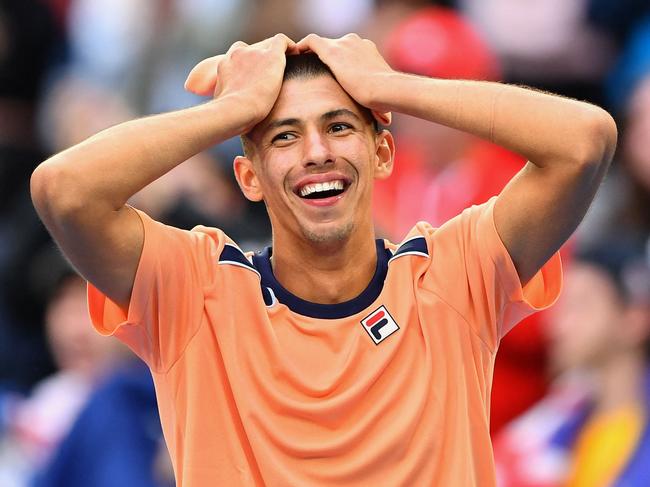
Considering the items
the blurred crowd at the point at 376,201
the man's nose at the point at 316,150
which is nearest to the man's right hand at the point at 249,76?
the man's nose at the point at 316,150

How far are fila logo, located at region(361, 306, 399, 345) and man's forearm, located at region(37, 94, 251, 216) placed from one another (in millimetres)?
547

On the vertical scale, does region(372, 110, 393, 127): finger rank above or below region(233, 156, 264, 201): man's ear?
above

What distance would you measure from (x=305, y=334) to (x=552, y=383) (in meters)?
2.48

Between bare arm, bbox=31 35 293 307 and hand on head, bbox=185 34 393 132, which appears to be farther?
hand on head, bbox=185 34 393 132

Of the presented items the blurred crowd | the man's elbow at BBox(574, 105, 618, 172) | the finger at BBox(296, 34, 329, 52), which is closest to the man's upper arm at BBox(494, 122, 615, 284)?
the man's elbow at BBox(574, 105, 618, 172)

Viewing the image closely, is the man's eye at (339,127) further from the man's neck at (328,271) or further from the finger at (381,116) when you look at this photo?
the man's neck at (328,271)

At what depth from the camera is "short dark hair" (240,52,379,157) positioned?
147 inches

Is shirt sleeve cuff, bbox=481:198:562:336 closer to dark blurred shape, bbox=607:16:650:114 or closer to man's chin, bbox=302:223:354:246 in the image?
man's chin, bbox=302:223:354:246

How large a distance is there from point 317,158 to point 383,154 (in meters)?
0.33

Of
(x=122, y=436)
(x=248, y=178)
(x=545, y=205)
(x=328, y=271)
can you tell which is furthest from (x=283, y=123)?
(x=122, y=436)

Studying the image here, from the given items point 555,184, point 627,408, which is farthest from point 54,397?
point 555,184

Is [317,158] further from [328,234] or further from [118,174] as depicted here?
[118,174]

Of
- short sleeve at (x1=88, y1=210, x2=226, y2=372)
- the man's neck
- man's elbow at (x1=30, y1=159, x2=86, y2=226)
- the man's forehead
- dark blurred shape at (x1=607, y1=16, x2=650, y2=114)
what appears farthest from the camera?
dark blurred shape at (x1=607, y1=16, x2=650, y2=114)

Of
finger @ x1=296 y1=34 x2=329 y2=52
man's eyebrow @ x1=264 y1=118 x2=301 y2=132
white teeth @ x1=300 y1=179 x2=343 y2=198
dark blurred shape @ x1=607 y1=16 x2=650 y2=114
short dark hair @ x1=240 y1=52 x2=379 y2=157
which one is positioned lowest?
dark blurred shape @ x1=607 y1=16 x2=650 y2=114
